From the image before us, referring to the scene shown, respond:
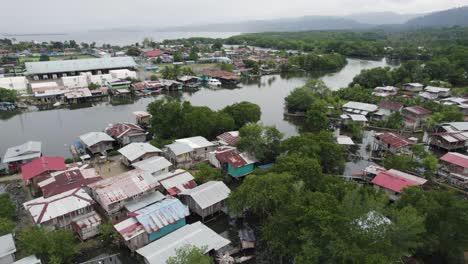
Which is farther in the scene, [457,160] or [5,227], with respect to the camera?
[457,160]

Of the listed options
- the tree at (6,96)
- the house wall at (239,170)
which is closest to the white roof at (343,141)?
the house wall at (239,170)

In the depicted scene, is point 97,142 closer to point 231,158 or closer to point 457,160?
point 231,158

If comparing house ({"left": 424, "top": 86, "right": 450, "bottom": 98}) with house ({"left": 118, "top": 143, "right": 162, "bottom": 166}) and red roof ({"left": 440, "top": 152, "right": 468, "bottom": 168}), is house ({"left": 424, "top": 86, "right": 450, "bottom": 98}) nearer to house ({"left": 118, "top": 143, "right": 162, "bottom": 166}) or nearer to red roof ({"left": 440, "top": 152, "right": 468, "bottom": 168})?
red roof ({"left": 440, "top": 152, "right": 468, "bottom": 168})

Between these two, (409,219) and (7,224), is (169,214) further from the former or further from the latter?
(409,219)

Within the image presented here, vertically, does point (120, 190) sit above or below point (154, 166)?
above

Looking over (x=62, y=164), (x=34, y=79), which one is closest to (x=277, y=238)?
(x=62, y=164)

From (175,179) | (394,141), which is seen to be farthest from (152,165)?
(394,141)
